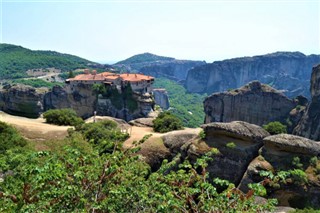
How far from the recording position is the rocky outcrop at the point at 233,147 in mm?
31906

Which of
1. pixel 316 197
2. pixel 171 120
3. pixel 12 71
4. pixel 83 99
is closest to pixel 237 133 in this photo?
pixel 316 197

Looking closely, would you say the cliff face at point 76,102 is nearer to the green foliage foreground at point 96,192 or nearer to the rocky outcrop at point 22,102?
the rocky outcrop at point 22,102

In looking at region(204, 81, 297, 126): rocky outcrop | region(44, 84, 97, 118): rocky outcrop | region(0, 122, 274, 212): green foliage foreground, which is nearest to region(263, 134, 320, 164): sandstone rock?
region(0, 122, 274, 212): green foliage foreground

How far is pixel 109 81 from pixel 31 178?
61645 millimetres

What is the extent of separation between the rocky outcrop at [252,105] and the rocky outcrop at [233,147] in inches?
1848

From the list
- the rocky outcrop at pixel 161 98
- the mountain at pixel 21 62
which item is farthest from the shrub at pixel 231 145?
the mountain at pixel 21 62

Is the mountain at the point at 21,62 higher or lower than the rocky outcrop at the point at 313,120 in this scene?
higher

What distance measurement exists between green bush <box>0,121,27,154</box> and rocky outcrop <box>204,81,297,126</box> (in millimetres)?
59034

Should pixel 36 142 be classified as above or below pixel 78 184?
below

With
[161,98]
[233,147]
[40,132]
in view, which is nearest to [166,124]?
[233,147]

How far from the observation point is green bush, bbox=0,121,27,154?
1184 inches

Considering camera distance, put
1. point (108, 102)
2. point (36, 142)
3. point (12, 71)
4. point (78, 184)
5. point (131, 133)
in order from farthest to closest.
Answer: point (12, 71) < point (108, 102) < point (131, 133) < point (36, 142) < point (78, 184)

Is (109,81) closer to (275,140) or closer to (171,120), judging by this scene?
(171,120)

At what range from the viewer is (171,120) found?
44750 mm
